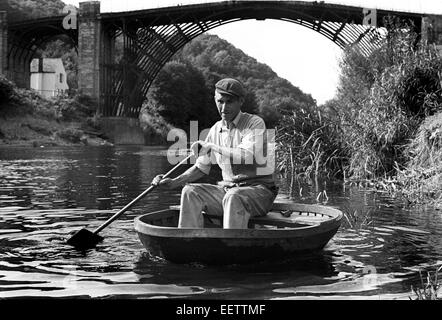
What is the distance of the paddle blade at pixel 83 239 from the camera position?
19.5 feet

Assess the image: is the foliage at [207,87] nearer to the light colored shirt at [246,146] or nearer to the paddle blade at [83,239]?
the paddle blade at [83,239]

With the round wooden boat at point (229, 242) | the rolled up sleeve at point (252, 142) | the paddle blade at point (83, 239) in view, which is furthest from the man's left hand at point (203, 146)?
the paddle blade at point (83, 239)

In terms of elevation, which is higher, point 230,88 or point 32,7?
point 32,7

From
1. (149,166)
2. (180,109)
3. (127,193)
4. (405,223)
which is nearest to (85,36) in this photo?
(180,109)

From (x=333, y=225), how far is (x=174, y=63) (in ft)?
190

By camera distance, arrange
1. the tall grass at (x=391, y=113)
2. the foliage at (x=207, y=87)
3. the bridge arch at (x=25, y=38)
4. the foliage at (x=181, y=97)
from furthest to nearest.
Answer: the foliage at (x=207, y=87), the foliage at (x=181, y=97), the bridge arch at (x=25, y=38), the tall grass at (x=391, y=113)

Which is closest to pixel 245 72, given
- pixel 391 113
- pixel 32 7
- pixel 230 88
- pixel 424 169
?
pixel 32 7

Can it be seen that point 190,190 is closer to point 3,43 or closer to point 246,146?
point 246,146

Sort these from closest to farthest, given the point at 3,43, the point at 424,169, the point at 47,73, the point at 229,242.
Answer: the point at 229,242 < the point at 424,169 < the point at 3,43 < the point at 47,73

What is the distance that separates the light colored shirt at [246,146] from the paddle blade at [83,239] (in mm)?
1444

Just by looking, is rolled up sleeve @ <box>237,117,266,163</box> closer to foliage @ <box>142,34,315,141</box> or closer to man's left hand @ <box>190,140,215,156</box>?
man's left hand @ <box>190,140,215,156</box>

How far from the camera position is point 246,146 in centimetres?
524

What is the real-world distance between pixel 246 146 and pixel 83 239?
1.93m
